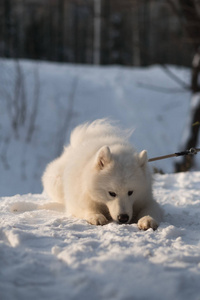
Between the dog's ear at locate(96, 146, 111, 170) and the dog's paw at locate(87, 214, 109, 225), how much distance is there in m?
0.43

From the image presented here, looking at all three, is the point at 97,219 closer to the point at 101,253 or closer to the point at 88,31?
the point at 101,253

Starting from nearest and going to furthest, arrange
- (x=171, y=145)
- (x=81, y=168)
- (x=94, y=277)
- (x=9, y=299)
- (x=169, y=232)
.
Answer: (x=9, y=299) → (x=94, y=277) → (x=169, y=232) → (x=81, y=168) → (x=171, y=145)

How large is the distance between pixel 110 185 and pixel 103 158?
0.86 ft

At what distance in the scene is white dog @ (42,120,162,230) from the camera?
10.7ft

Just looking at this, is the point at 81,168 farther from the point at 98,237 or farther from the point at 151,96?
the point at 151,96

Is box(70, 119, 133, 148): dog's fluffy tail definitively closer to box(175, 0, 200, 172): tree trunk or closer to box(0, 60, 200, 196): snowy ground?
box(0, 60, 200, 196): snowy ground

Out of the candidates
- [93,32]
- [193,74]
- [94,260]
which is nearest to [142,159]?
[94,260]

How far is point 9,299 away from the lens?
1924mm

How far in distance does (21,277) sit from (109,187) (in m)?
1.35

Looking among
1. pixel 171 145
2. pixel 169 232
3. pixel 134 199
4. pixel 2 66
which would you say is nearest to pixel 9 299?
pixel 169 232

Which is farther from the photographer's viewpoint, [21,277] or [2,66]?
[2,66]

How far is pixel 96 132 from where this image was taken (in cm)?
443

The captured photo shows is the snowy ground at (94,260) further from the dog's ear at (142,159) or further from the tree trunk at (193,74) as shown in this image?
the tree trunk at (193,74)

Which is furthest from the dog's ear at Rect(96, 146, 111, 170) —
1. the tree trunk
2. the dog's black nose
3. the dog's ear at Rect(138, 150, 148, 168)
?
the tree trunk
